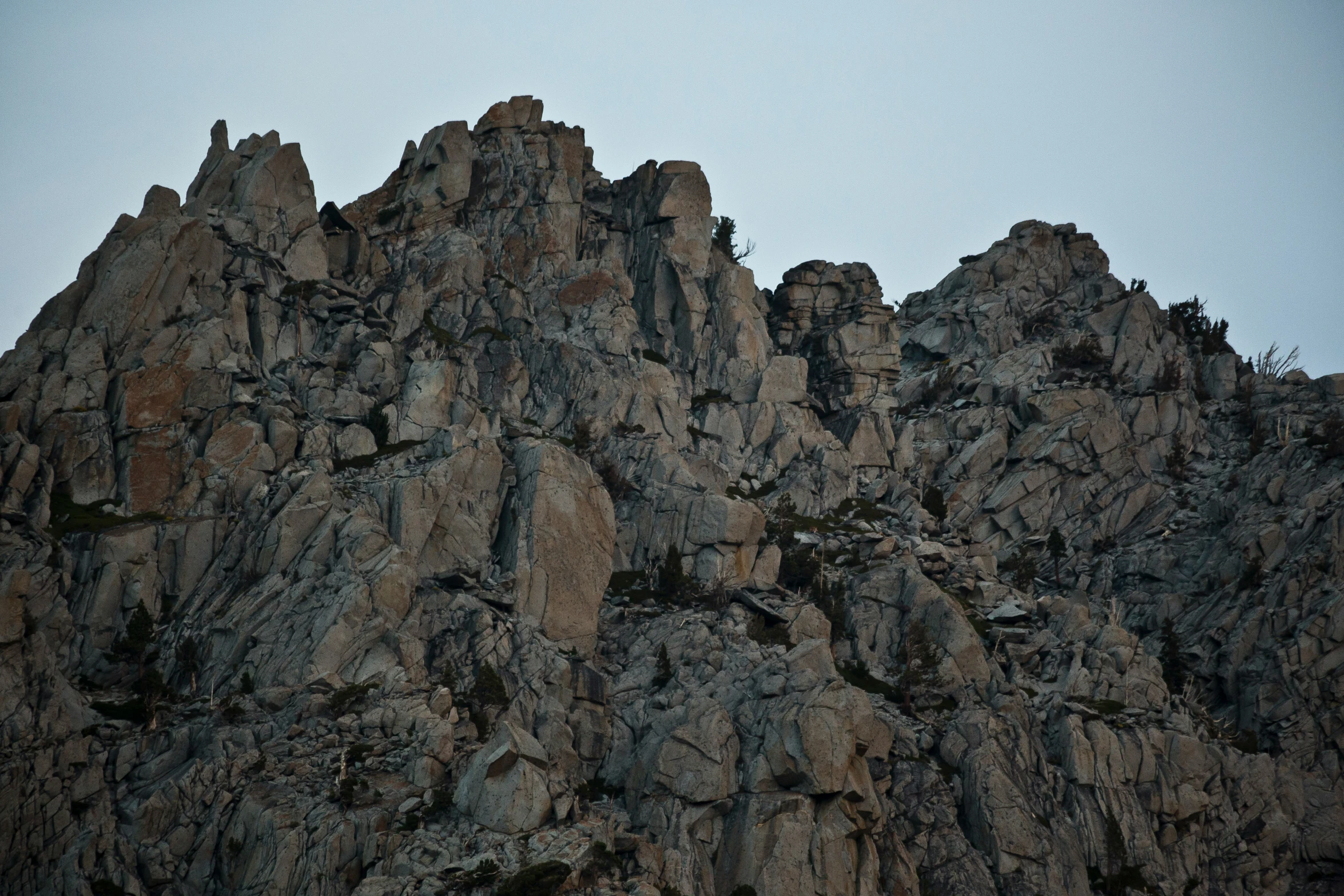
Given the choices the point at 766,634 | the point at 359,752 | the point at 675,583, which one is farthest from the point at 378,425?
the point at 359,752

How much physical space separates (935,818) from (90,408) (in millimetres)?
69811

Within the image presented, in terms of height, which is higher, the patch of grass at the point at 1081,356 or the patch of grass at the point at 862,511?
the patch of grass at the point at 1081,356

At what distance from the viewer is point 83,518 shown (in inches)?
3836

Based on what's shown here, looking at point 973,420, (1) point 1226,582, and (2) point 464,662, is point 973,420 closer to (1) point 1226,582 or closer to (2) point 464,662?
(1) point 1226,582

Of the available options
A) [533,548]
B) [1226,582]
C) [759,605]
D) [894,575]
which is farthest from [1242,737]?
[533,548]

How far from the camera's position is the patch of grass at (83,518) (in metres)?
95.8

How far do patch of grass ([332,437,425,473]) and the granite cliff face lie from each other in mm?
546

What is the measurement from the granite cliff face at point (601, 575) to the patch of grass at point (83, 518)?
0.33 metres

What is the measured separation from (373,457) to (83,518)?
869 inches

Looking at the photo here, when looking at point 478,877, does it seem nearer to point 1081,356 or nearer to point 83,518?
point 83,518

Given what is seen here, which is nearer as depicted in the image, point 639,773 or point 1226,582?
point 639,773

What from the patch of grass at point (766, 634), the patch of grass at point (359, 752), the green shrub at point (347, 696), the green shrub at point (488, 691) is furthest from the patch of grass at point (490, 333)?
the patch of grass at point (359, 752)

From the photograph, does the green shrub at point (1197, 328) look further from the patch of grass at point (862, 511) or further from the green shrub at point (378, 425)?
the green shrub at point (378, 425)

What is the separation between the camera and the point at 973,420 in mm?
148250
